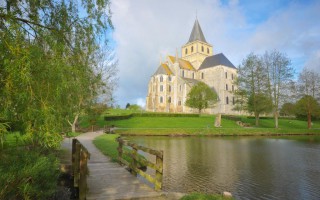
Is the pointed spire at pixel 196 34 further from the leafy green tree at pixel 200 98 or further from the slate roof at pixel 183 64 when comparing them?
the leafy green tree at pixel 200 98

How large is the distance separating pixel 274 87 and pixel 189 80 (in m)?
31.9

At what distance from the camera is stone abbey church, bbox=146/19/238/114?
6581 cm

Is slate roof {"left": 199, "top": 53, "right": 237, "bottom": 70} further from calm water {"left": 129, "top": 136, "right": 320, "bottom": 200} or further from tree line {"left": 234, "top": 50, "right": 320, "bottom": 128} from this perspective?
calm water {"left": 129, "top": 136, "right": 320, "bottom": 200}

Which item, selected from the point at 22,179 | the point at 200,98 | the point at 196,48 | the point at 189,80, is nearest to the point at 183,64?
the point at 189,80

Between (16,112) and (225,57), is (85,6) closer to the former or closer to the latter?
(16,112)

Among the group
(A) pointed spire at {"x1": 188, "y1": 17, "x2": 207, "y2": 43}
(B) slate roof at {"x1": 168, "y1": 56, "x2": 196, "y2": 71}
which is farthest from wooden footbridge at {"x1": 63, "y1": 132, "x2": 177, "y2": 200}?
(A) pointed spire at {"x1": 188, "y1": 17, "x2": 207, "y2": 43}

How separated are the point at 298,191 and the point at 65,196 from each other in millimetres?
8146

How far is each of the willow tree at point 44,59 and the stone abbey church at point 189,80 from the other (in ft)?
191

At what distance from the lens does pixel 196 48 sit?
77.8 m

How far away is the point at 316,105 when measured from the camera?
40219 millimetres

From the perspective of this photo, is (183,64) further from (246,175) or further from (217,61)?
(246,175)

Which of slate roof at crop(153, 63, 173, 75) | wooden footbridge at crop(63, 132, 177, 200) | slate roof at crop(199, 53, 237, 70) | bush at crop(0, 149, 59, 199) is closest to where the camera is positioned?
bush at crop(0, 149, 59, 199)

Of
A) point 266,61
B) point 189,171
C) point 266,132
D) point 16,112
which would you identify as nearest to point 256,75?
point 266,61

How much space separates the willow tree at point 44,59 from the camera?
14.7ft
